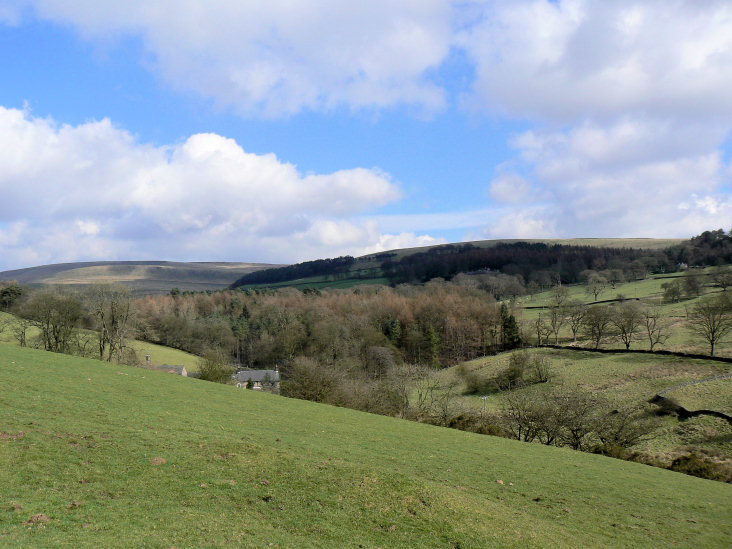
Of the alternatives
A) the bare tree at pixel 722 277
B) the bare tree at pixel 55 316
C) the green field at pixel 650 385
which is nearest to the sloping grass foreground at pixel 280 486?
the green field at pixel 650 385

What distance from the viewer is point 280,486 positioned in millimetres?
14258

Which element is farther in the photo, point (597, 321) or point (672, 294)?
point (672, 294)

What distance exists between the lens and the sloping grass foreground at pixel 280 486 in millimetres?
11172

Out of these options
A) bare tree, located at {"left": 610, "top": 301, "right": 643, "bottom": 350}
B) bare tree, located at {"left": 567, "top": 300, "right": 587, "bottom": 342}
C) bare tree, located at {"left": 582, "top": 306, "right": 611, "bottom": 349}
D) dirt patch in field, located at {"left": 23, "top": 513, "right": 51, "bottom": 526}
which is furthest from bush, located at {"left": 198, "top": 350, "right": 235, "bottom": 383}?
bare tree, located at {"left": 567, "top": 300, "right": 587, "bottom": 342}

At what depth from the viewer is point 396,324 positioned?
11219cm

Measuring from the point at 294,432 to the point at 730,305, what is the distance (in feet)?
260

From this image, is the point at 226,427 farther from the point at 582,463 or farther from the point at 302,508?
the point at 582,463

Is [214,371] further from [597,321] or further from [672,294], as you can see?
[672,294]

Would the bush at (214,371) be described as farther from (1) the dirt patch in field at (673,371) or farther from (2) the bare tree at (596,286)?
(2) the bare tree at (596,286)

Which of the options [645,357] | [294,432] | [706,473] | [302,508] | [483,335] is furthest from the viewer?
[483,335]

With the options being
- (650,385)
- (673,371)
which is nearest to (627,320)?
(673,371)

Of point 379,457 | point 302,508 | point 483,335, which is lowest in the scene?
point 483,335

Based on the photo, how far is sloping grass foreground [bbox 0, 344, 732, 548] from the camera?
36.7 feet

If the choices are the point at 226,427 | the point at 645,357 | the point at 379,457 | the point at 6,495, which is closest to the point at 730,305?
the point at 645,357
